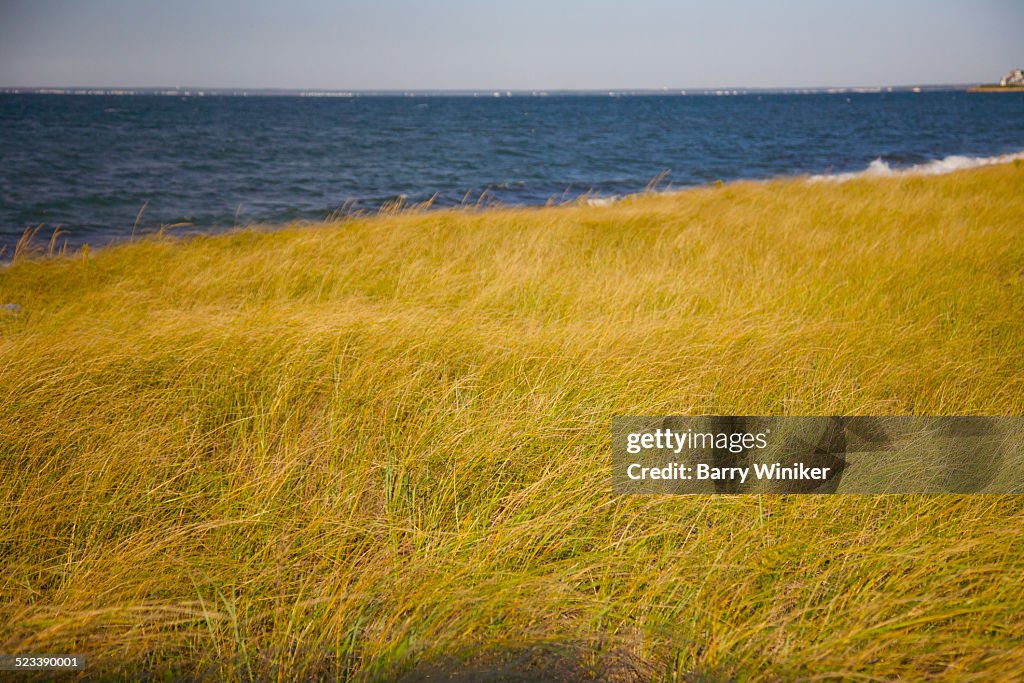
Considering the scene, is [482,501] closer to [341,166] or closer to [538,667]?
[538,667]

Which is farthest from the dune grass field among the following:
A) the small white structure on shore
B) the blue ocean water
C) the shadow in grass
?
the small white structure on shore

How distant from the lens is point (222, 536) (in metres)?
2.10

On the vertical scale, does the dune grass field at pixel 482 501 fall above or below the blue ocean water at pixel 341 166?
below

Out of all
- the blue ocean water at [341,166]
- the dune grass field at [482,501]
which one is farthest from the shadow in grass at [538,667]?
the blue ocean water at [341,166]

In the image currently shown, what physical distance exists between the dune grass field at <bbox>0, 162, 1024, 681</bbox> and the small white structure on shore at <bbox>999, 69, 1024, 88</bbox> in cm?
22040

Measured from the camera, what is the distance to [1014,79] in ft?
543

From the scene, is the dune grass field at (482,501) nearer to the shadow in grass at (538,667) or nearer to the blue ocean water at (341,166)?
the shadow in grass at (538,667)

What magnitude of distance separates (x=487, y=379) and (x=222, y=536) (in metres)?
1.52

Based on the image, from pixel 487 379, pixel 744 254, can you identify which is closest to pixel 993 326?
pixel 744 254

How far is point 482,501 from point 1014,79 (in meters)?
235

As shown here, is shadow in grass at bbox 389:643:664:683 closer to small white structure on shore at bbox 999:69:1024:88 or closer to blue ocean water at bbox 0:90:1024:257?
blue ocean water at bbox 0:90:1024:257

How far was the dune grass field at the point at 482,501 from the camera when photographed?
67.5 inches

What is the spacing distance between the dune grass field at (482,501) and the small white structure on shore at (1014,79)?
220 m

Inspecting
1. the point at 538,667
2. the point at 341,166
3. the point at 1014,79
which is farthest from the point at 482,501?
the point at 1014,79
